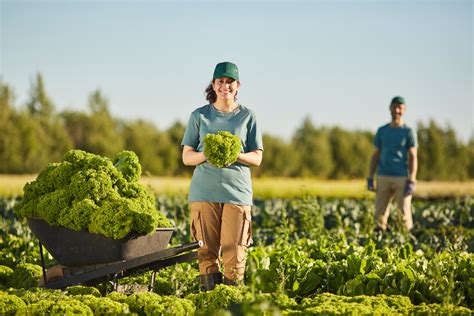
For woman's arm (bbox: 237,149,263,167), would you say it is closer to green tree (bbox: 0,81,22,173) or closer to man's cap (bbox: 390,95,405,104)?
man's cap (bbox: 390,95,405,104)

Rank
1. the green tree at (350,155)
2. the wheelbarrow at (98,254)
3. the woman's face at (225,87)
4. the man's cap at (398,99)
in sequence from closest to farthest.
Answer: the wheelbarrow at (98,254)
the woman's face at (225,87)
the man's cap at (398,99)
the green tree at (350,155)

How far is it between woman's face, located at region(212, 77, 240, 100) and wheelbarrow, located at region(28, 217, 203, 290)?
48.1 inches

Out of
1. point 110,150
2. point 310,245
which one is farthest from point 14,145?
point 310,245

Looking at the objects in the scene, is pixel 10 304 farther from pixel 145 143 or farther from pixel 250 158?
pixel 145 143

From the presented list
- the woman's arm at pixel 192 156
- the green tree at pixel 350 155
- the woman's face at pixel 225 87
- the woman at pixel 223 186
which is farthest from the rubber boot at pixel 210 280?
the green tree at pixel 350 155

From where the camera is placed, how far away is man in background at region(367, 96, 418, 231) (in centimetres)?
1116

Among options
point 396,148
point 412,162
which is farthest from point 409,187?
point 396,148

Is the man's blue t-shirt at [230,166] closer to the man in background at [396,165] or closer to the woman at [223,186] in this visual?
the woman at [223,186]

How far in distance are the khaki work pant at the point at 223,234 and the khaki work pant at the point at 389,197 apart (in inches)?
217

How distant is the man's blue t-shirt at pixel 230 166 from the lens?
5941mm

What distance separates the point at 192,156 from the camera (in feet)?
19.5

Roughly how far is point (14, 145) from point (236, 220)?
1098 inches

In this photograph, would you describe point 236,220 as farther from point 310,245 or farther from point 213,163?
point 310,245

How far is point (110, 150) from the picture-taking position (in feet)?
112
